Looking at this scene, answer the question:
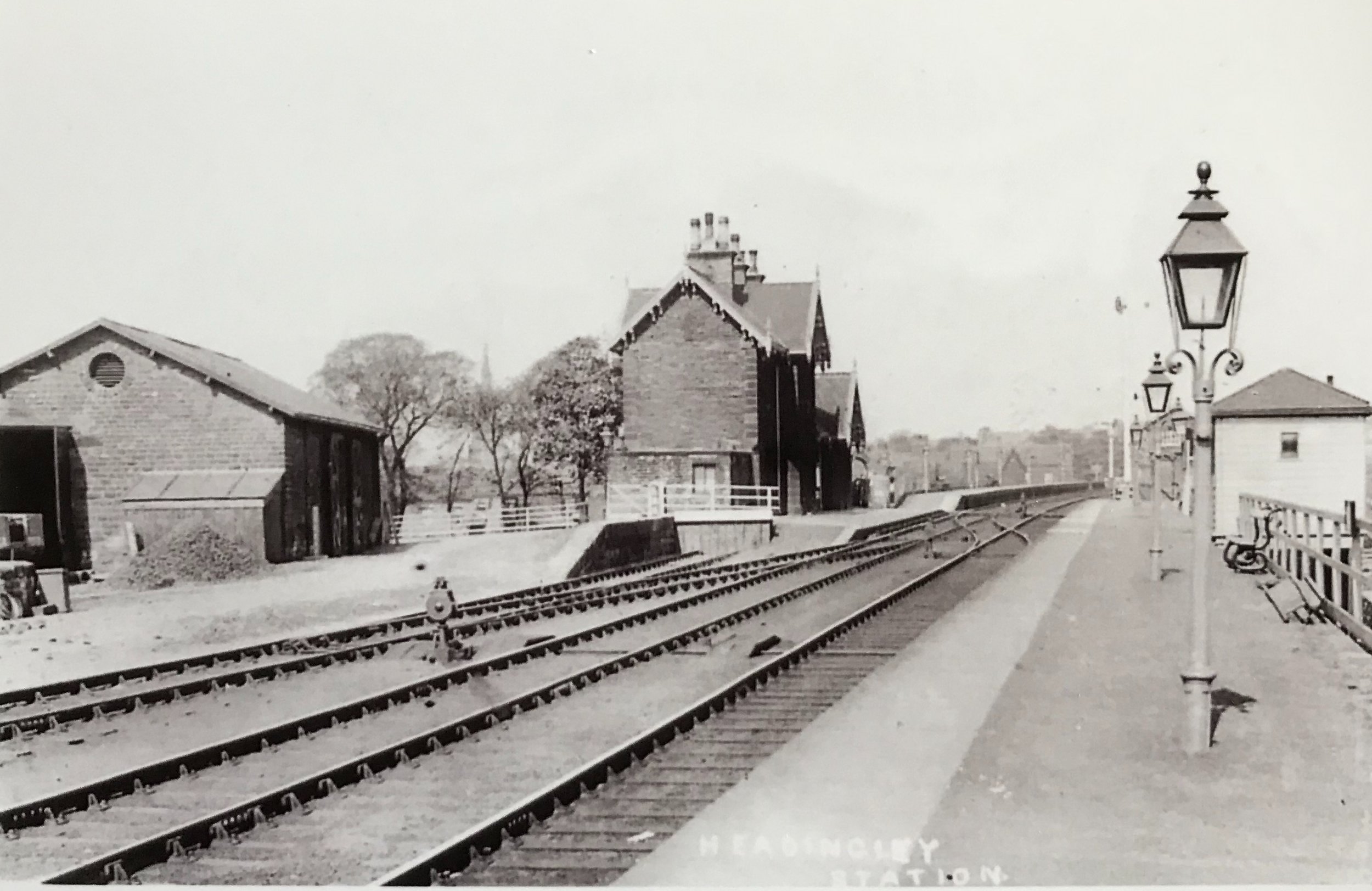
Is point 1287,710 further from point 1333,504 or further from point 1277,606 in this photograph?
point 1333,504

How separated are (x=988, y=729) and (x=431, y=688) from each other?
521 cm

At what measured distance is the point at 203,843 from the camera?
20.1ft

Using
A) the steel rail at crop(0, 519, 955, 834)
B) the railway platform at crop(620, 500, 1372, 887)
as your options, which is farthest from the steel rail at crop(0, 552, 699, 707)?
the railway platform at crop(620, 500, 1372, 887)

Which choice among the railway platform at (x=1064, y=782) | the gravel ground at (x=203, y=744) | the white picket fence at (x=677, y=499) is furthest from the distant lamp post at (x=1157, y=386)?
the white picket fence at (x=677, y=499)

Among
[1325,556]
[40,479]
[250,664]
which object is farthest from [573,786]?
[40,479]

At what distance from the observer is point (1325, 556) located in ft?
34.9

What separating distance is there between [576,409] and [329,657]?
33283mm

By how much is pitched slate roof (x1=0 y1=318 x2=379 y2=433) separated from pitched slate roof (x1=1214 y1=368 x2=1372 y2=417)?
21193 millimetres

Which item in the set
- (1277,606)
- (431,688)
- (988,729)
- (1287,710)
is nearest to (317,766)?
(431,688)

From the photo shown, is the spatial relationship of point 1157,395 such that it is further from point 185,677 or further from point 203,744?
point 203,744

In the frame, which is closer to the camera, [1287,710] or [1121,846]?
[1121,846]

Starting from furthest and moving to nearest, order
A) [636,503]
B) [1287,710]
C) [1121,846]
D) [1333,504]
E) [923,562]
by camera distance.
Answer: [636,503], [1333,504], [923,562], [1287,710], [1121,846]

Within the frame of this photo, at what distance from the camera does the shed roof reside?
23.7 metres

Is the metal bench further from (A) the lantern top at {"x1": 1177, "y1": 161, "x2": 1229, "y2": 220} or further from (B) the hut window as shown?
(B) the hut window
